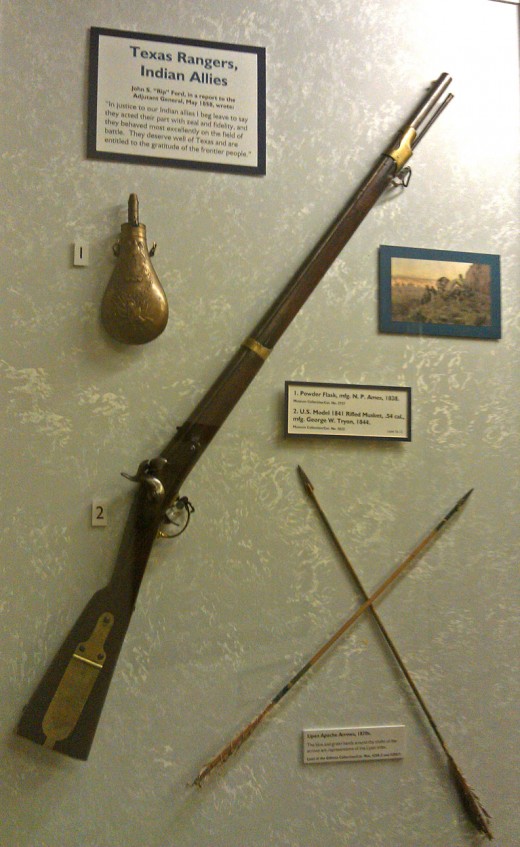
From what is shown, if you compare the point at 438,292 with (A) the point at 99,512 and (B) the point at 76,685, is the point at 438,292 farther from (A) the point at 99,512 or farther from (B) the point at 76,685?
(B) the point at 76,685

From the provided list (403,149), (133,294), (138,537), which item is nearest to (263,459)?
(138,537)

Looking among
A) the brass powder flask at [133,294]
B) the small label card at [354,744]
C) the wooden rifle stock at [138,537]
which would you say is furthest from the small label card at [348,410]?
the small label card at [354,744]

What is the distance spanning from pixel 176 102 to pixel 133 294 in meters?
0.54

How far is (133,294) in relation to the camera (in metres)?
1.81

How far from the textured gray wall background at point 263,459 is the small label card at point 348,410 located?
0.04m

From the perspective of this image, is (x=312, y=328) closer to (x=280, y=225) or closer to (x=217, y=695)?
(x=280, y=225)

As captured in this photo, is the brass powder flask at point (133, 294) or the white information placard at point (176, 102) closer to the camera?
the brass powder flask at point (133, 294)

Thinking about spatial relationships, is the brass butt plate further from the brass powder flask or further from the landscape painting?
the landscape painting

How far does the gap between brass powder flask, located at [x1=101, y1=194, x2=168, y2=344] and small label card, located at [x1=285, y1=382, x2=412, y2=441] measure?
379mm

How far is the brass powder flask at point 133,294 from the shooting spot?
1.82 m

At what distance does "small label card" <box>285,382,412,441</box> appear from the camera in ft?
6.47

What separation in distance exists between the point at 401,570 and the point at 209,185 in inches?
42.8

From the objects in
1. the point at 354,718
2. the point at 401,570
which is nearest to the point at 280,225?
the point at 401,570

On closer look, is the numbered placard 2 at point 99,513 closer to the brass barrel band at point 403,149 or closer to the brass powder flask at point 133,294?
the brass powder flask at point 133,294
